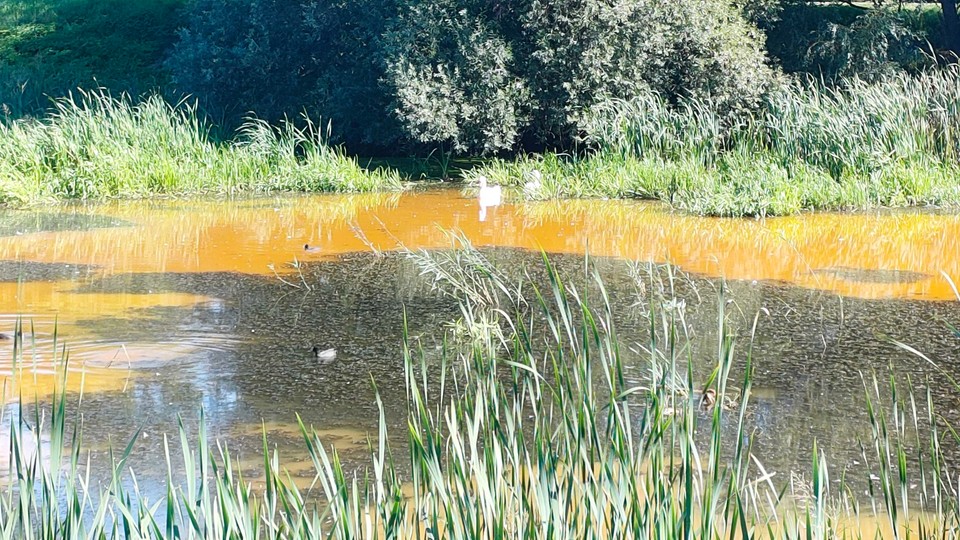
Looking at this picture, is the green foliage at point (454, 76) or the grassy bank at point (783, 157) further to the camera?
the green foliage at point (454, 76)

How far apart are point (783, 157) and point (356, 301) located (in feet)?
22.5

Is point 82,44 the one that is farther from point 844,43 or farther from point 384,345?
point 384,345

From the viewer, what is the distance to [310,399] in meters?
5.53

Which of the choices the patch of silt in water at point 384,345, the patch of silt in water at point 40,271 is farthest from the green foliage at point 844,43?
the patch of silt in water at point 40,271

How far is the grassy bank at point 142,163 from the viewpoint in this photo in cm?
1272

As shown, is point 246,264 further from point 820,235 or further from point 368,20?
point 368,20

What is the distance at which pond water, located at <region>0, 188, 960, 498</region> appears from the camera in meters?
5.31

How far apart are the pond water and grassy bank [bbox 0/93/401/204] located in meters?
0.62

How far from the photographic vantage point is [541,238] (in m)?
10.4

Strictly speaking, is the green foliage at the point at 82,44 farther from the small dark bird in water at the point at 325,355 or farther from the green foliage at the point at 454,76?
the small dark bird in water at the point at 325,355

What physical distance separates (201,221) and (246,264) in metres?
2.42

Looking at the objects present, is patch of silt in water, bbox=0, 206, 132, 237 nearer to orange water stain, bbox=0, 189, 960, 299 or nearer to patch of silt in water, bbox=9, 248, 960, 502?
orange water stain, bbox=0, 189, 960, 299

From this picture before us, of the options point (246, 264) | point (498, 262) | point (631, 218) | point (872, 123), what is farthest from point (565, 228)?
point (872, 123)

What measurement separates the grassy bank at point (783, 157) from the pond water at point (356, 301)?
422mm
